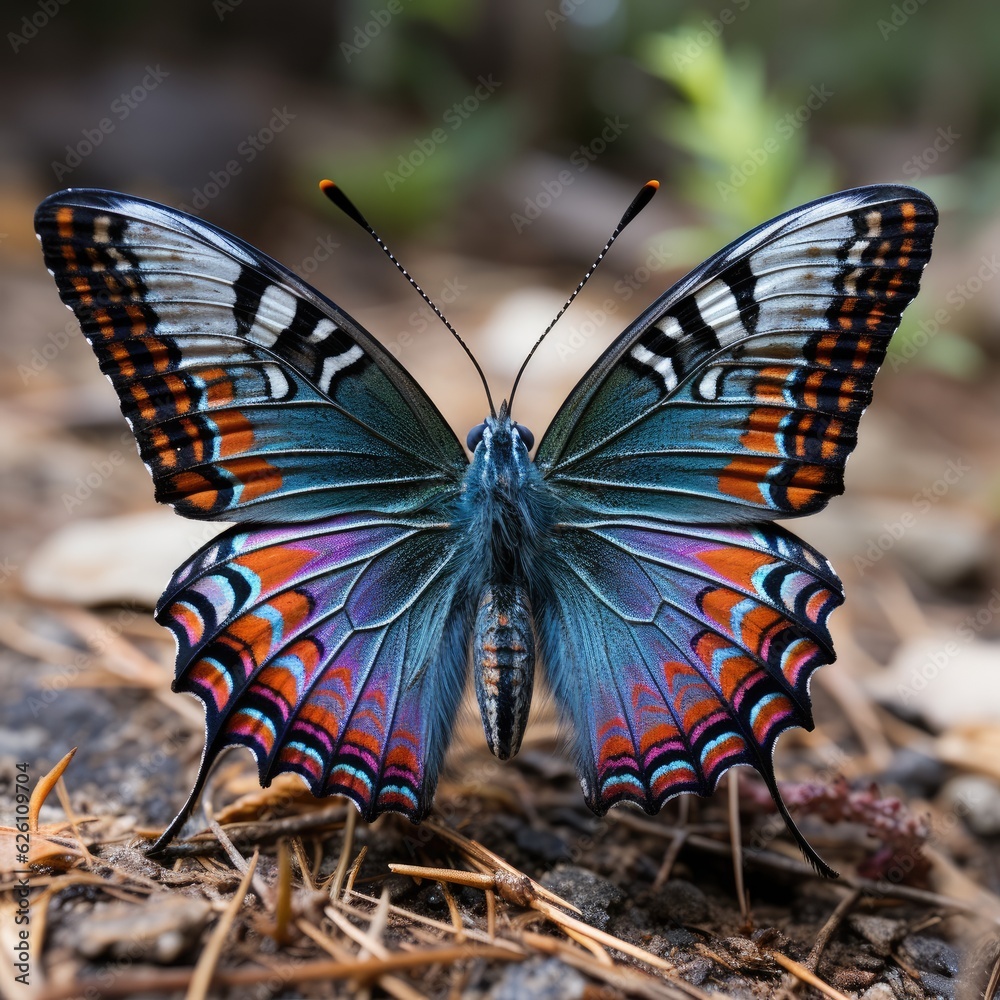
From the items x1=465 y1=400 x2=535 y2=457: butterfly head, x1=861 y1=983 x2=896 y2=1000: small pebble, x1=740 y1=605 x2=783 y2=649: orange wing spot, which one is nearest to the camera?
x1=861 y1=983 x2=896 y2=1000: small pebble

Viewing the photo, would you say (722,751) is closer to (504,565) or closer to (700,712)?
(700,712)

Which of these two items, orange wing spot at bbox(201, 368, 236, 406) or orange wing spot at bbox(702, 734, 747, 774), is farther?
orange wing spot at bbox(201, 368, 236, 406)

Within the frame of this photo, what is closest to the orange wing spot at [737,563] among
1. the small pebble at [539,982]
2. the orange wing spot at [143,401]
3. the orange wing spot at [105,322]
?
the small pebble at [539,982]

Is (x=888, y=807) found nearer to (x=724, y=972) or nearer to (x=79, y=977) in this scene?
(x=724, y=972)

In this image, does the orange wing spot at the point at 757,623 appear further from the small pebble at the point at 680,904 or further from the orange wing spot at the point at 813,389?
the small pebble at the point at 680,904

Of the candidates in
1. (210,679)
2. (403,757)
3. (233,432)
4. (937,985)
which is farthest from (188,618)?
(937,985)

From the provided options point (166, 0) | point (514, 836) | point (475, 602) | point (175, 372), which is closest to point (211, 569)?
point (175, 372)

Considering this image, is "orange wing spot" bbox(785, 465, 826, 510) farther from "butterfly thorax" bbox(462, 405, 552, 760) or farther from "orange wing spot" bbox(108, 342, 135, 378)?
"orange wing spot" bbox(108, 342, 135, 378)

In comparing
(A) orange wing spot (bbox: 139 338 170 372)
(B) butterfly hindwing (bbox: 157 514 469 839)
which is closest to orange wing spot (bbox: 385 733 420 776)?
(B) butterfly hindwing (bbox: 157 514 469 839)
